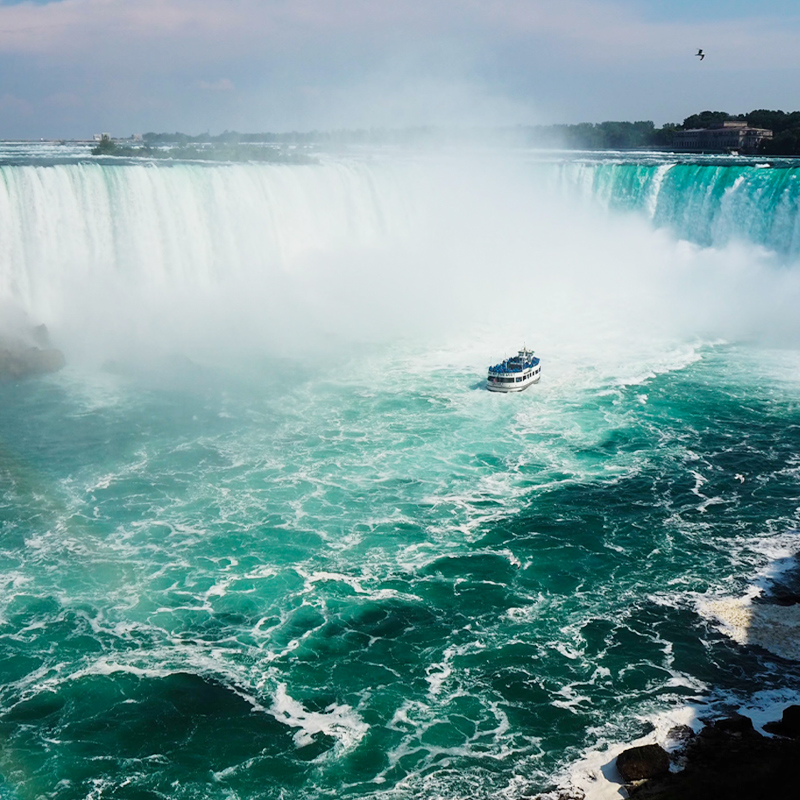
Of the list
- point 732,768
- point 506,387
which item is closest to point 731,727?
point 732,768

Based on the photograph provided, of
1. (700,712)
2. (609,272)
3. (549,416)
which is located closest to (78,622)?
(700,712)

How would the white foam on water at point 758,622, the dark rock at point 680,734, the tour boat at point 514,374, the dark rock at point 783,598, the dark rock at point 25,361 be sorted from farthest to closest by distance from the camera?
1. the dark rock at point 25,361
2. the tour boat at point 514,374
3. the dark rock at point 783,598
4. the white foam on water at point 758,622
5. the dark rock at point 680,734

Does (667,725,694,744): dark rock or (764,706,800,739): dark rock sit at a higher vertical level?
(764,706,800,739): dark rock

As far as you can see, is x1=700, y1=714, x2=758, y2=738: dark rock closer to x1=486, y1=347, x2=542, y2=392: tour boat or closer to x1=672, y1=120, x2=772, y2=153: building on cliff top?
x1=486, y1=347, x2=542, y2=392: tour boat

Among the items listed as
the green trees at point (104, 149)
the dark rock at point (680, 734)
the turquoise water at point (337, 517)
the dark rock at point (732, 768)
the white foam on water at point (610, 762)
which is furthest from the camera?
the green trees at point (104, 149)

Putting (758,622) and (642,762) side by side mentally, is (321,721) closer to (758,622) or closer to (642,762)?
(642,762)

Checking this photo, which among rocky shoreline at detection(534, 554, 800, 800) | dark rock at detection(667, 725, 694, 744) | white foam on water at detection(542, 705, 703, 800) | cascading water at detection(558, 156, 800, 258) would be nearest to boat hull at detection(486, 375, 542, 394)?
white foam on water at detection(542, 705, 703, 800)

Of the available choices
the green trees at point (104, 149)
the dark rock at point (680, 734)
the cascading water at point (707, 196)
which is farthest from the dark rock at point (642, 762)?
the green trees at point (104, 149)

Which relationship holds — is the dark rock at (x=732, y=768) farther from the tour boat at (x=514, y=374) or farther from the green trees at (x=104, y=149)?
the green trees at (x=104, y=149)
